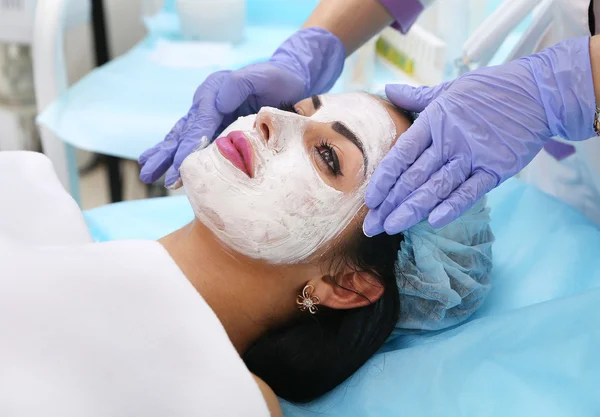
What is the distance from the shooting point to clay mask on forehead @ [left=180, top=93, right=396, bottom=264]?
108 cm

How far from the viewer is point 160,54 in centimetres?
256

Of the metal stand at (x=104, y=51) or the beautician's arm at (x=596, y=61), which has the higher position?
the beautician's arm at (x=596, y=61)

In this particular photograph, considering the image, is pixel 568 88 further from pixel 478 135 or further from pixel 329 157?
pixel 329 157

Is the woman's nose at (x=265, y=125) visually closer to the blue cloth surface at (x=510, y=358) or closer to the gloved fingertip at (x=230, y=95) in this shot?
the gloved fingertip at (x=230, y=95)

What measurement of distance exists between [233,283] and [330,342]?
0.70 feet

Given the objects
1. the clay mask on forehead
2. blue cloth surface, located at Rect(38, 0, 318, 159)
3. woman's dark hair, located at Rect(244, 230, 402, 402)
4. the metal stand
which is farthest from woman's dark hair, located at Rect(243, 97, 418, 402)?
the metal stand

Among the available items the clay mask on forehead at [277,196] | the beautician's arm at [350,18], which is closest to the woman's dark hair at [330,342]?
the clay mask on forehead at [277,196]

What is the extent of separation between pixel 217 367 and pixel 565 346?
0.62m

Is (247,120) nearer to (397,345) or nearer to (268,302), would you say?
(268,302)

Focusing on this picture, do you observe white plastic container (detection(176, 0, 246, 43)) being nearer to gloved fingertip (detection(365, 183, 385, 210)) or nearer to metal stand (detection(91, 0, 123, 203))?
metal stand (detection(91, 0, 123, 203))

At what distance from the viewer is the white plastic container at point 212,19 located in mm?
2559

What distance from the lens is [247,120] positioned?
121 cm

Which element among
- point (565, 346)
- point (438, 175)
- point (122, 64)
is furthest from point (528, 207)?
point (122, 64)

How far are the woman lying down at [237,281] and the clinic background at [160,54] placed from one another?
0.62 m
